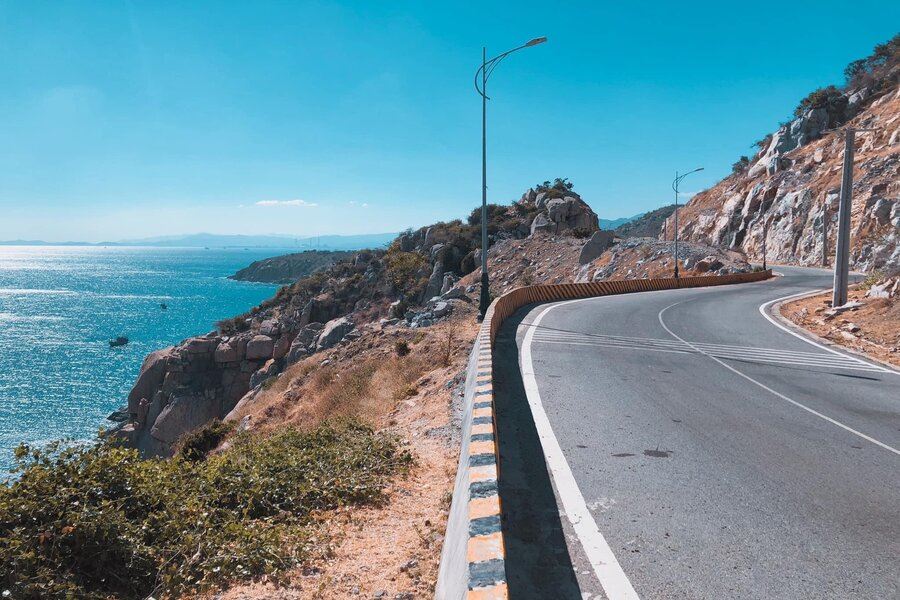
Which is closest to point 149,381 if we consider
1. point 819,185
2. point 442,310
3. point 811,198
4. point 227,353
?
point 227,353

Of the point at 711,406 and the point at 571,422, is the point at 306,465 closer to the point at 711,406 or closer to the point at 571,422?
the point at 571,422

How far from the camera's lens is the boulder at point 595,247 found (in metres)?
42.1

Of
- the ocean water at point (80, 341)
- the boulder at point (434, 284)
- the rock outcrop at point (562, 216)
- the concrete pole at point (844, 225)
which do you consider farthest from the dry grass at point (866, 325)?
the rock outcrop at point (562, 216)

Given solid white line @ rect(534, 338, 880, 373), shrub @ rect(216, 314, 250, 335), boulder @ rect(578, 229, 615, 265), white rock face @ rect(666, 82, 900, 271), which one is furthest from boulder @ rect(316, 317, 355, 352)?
white rock face @ rect(666, 82, 900, 271)

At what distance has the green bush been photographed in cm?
436

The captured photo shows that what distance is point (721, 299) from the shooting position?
2531cm

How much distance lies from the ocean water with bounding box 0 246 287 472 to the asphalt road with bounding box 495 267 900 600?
65.2 feet

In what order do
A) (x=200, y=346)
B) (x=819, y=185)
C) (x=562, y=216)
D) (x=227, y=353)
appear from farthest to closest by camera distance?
(x=562, y=216), (x=819, y=185), (x=200, y=346), (x=227, y=353)

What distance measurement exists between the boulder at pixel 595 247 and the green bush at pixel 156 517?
37262 mm

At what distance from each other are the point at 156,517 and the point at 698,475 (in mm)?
5303

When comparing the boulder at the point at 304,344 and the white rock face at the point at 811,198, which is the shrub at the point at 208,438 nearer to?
the boulder at the point at 304,344

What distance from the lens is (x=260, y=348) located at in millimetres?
42062

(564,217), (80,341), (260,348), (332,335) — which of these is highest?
(564,217)

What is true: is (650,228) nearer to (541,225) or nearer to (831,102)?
(831,102)
